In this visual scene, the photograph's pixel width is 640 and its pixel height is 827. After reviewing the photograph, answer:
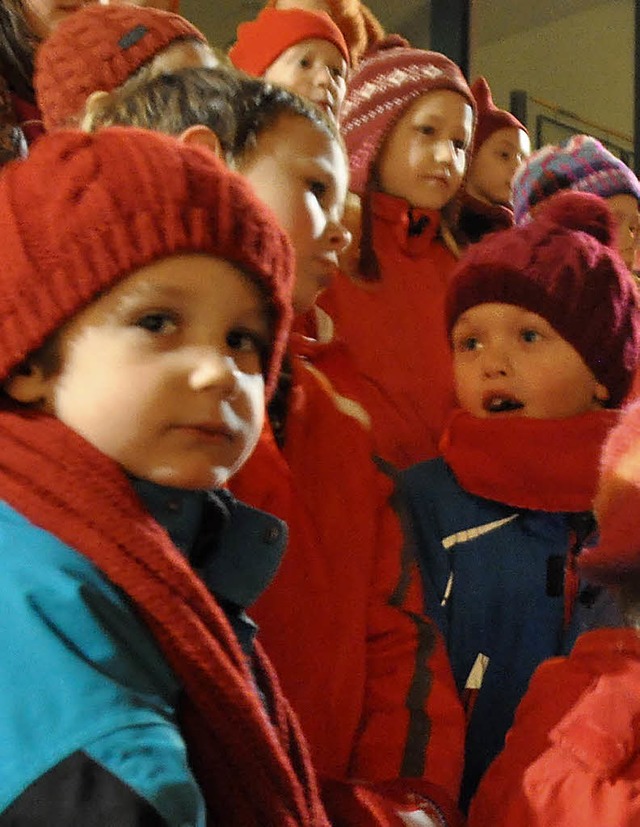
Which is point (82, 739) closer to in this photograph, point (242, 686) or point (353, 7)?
point (242, 686)

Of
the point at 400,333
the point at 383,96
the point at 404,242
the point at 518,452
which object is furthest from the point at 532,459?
the point at 383,96

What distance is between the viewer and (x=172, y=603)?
628 millimetres

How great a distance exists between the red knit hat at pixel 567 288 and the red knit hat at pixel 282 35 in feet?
3.08

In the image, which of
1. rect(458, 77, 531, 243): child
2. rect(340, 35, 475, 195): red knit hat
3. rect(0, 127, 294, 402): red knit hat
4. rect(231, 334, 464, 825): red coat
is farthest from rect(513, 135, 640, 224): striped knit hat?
rect(0, 127, 294, 402): red knit hat

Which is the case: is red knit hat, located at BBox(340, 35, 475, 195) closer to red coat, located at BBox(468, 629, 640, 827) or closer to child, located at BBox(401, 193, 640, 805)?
child, located at BBox(401, 193, 640, 805)

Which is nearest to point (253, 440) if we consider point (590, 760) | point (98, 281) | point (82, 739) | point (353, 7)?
point (98, 281)

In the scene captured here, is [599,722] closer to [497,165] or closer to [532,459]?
[532,459]

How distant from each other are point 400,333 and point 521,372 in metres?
0.39

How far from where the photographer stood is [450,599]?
118cm

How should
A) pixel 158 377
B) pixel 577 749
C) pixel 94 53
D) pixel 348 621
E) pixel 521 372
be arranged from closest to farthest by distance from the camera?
pixel 158 377
pixel 577 749
pixel 348 621
pixel 521 372
pixel 94 53

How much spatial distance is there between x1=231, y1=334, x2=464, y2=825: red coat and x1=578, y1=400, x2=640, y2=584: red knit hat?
241 millimetres

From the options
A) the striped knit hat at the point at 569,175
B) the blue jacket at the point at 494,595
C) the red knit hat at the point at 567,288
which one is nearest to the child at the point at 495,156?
the striped knit hat at the point at 569,175

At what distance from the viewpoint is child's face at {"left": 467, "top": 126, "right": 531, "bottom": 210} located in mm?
2430

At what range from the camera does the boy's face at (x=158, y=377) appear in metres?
0.68
